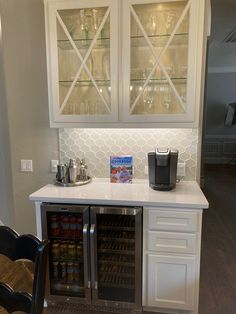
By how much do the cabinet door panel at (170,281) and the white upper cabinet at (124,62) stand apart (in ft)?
3.43

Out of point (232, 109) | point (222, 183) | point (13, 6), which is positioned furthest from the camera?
point (232, 109)

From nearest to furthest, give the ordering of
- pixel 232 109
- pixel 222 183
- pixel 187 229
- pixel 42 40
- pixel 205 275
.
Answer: pixel 187 229 → pixel 42 40 → pixel 205 275 → pixel 222 183 → pixel 232 109

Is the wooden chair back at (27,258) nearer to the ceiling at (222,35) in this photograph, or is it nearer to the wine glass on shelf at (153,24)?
the wine glass on shelf at (153,24)

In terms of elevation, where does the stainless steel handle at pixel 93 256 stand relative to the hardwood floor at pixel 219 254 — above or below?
above

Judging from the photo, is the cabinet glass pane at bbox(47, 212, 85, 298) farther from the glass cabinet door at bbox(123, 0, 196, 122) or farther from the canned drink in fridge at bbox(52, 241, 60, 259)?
the glass cabinet door at bbox(123, 0, 196, 122)

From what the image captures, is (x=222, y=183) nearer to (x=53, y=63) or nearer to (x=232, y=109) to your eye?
(x=232, y=109)

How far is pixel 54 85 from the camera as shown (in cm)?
212

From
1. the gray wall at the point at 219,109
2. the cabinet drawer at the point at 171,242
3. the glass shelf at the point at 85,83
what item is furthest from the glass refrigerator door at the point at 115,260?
the gray wall at the point at 219,109

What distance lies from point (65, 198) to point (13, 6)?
5.45ft

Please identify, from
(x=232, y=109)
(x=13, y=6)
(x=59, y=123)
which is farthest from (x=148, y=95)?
(x=232, y=109)

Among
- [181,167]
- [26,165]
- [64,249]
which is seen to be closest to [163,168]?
[181,167]

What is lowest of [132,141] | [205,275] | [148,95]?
[205,275]

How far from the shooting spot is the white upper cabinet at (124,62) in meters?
1.94

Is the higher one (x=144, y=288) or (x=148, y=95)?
(x=148, y=95)
